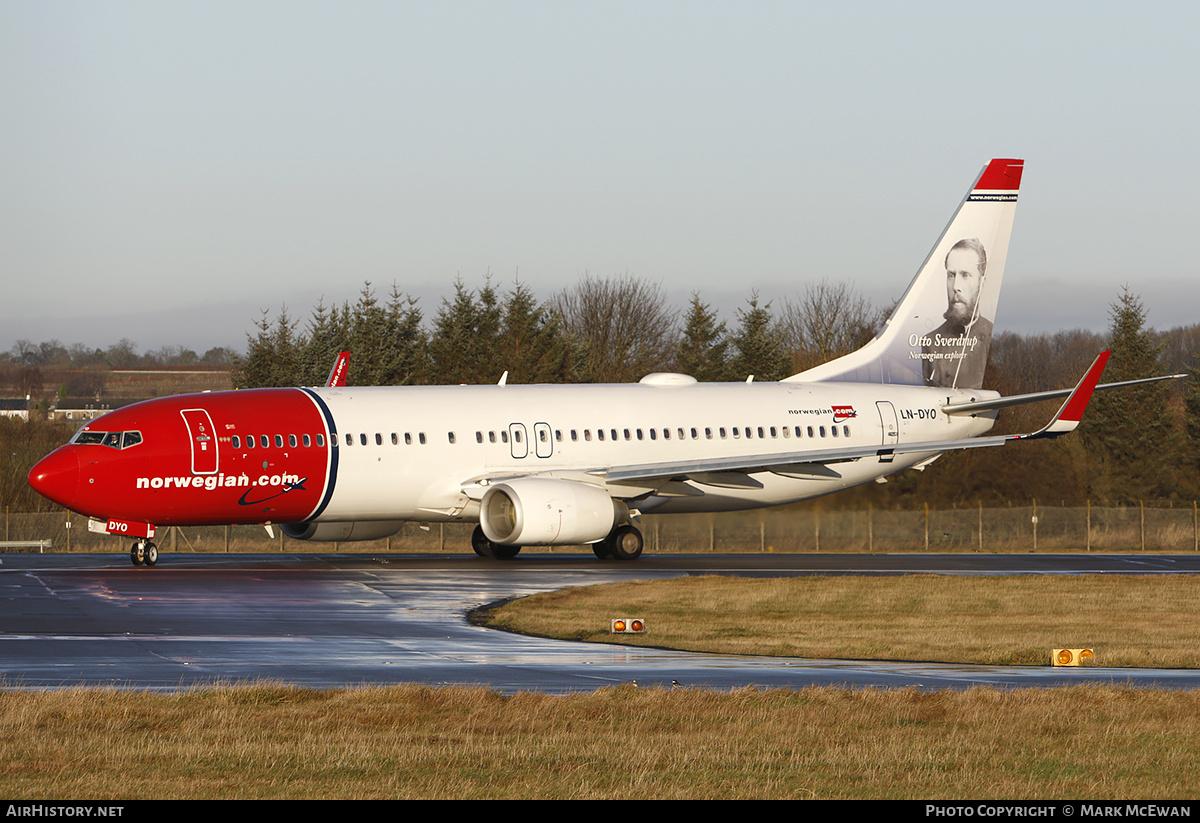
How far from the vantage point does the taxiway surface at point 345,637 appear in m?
15.9

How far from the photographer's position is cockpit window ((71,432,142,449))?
3181cm

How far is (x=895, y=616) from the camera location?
24.1 metres

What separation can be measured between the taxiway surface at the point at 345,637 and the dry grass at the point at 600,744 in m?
1.57

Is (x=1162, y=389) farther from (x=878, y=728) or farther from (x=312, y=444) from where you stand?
(x=878, y=728)

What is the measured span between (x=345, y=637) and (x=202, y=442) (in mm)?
13606

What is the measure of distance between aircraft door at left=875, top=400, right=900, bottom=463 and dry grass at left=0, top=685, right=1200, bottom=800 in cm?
2541

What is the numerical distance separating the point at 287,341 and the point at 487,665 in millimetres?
64223

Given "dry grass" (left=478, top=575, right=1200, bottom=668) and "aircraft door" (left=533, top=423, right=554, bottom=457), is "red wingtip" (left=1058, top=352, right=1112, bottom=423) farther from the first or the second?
"aircraft door" (left=533, top=423, right=554, bottom=457)

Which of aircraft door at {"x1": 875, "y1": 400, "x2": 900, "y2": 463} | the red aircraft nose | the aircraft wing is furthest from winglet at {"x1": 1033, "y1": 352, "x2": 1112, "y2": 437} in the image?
the red aircraft nose

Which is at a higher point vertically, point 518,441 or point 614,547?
point 518,441

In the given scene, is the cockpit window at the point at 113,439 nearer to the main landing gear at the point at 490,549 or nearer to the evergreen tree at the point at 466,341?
the main landing gear at the point at 490,549

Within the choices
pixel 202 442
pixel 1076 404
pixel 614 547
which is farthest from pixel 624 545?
pixel 1076 404

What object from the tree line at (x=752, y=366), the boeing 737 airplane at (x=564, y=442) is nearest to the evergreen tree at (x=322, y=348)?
the tree line at (x=752, y=366)

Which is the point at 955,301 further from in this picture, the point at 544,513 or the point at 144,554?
the point at 144,554
